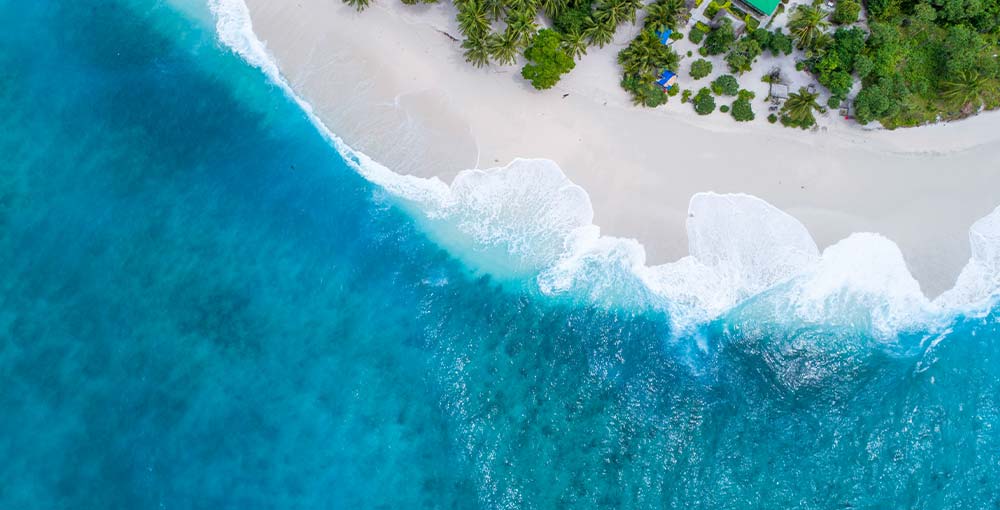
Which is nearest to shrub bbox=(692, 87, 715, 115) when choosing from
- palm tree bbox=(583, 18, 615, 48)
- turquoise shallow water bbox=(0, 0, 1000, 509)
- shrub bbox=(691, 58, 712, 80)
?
shrub bbox=(691, 58, 712, 80)

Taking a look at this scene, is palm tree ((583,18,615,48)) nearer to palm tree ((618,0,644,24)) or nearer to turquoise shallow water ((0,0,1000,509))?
palm tree ((618,0,644,24))

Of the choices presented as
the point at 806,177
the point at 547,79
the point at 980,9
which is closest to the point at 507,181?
the point at 547,79

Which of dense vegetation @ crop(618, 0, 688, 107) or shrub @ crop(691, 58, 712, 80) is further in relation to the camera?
shrub @ crop(691, 58, 712, 80)

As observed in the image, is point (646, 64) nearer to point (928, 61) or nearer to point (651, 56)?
point (651, 56)

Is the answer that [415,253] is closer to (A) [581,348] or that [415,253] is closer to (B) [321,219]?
(B) [321,219]

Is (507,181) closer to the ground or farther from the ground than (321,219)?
farther from the ground

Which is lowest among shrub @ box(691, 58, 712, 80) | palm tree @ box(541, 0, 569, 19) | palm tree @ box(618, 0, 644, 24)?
palm tree @ box(541, 0, 569, 19)

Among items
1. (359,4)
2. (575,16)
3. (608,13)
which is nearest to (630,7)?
(608,13)
